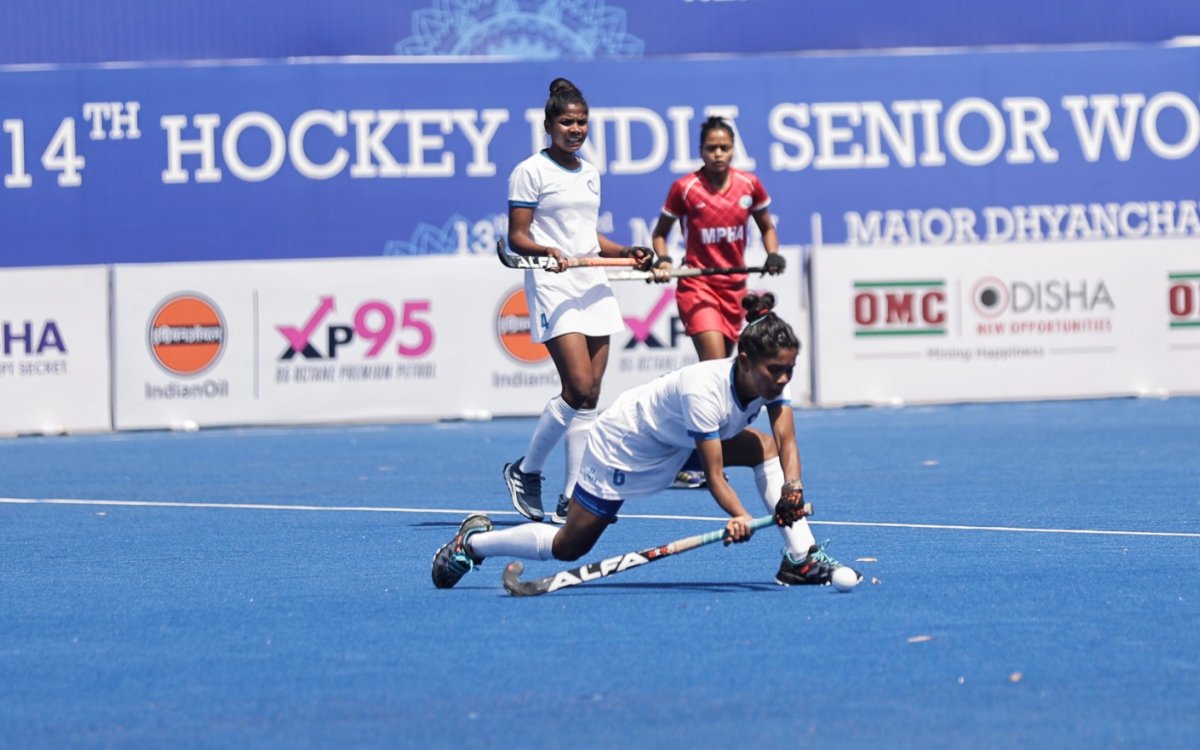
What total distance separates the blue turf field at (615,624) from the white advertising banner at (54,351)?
4.19 meters

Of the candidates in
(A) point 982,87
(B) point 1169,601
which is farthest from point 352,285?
(B) point 1169,601

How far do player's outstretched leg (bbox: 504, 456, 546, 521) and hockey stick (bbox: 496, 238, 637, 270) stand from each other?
35.1 inches

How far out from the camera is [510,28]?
21531mm

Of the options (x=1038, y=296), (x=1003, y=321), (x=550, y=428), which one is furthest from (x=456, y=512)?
(x=1038, y=296)

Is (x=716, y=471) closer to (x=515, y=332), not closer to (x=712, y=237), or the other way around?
(x=712, y=237)

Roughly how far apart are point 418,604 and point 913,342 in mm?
10130

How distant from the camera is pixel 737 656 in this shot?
234 inches

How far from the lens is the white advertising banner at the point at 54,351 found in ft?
52.0

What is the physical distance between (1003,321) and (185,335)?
20.9 ft

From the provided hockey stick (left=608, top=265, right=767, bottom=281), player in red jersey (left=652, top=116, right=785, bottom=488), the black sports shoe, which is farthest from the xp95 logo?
the black sports shoe

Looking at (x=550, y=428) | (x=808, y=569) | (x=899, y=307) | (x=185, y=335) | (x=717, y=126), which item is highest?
(x=717, y=126)

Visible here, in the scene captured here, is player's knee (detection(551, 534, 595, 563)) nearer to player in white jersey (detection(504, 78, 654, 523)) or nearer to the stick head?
the stick head

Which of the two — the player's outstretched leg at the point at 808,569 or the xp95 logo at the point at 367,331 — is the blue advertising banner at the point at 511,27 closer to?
the xp95 logo at the point at 367,331

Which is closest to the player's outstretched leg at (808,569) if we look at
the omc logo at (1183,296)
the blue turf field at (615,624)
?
the blue turf field at (615,624)
